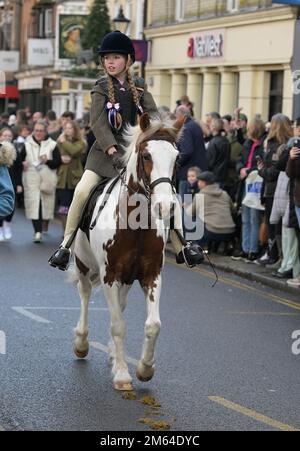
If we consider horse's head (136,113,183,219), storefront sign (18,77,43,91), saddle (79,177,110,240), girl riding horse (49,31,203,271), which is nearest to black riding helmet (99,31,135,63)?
girl riding horse (49,31,203,271)

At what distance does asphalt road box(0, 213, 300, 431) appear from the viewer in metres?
8.73

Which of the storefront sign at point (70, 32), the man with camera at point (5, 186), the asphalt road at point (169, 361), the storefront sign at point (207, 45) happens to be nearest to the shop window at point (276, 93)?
the storefront sign at point (207, 45)

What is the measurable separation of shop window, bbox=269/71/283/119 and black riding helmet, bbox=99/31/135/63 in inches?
744

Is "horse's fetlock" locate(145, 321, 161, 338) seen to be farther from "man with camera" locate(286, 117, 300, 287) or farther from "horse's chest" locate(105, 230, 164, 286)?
"man with camera" locate(286, 117, 300, 287)

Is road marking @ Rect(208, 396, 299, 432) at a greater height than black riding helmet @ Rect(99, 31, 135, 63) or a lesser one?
lesser

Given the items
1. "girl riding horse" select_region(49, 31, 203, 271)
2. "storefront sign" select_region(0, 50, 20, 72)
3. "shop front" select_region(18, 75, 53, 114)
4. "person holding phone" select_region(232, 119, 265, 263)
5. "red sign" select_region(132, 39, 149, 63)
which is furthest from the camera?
"shop front" select_region(18, 75, 53, 114)

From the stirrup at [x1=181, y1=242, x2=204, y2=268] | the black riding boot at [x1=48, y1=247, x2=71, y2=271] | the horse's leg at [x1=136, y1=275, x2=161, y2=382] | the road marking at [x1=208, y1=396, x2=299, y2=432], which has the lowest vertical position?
the road marking at [x1=208, y1=396, x2=299, y2=432]

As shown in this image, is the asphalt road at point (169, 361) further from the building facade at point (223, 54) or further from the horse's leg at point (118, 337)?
the building facade at point (223, 54)

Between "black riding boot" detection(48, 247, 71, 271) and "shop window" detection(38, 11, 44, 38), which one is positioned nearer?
"black riding boot" detection(48, 247, 71, 271)

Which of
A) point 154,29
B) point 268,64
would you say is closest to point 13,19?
point 154,29

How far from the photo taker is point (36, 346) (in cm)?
1127

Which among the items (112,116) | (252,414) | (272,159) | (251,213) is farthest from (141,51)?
(252,414)

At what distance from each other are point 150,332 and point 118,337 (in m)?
0.33

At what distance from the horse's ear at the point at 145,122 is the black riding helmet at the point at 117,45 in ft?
3.95
